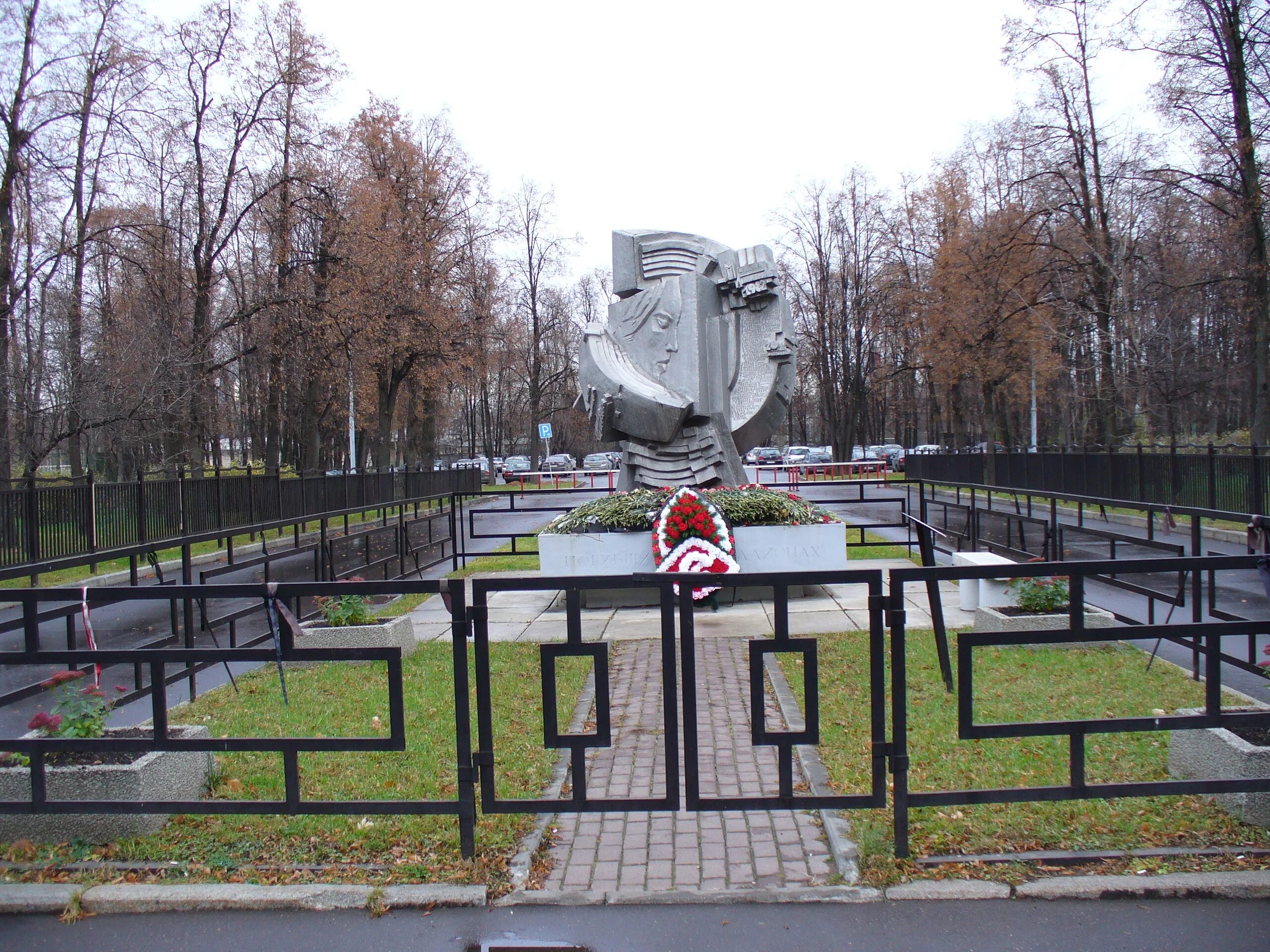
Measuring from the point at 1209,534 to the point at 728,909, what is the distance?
16.1 m

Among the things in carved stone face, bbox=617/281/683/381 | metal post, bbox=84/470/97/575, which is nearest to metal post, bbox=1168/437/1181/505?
carved stone face, bbox=617/281/683/381

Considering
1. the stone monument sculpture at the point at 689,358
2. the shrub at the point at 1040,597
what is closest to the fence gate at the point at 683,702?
the shrub at the point at 1040,597

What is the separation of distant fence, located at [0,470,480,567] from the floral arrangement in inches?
134

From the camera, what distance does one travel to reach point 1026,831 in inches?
159

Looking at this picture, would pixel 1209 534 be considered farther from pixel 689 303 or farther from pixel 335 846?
pixel 335 846

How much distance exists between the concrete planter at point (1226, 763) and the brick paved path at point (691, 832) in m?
1.93

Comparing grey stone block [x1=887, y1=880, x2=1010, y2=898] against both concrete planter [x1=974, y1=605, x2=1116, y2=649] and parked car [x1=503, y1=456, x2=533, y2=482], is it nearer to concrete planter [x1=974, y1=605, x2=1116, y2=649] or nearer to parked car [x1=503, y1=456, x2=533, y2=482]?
concrete planter [x1=974, y1=605, x2=1116, y2=649]

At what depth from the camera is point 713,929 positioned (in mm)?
3307

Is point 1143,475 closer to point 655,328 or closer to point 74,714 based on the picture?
point 655,328

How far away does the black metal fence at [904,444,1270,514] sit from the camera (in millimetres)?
12094

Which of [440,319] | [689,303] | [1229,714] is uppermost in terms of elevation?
[440,319]

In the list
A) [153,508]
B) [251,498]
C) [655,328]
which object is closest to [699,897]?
[655,328]

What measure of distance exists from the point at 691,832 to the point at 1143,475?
513 inches

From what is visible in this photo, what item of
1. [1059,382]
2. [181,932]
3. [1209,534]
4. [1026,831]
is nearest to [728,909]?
[1026,831]
